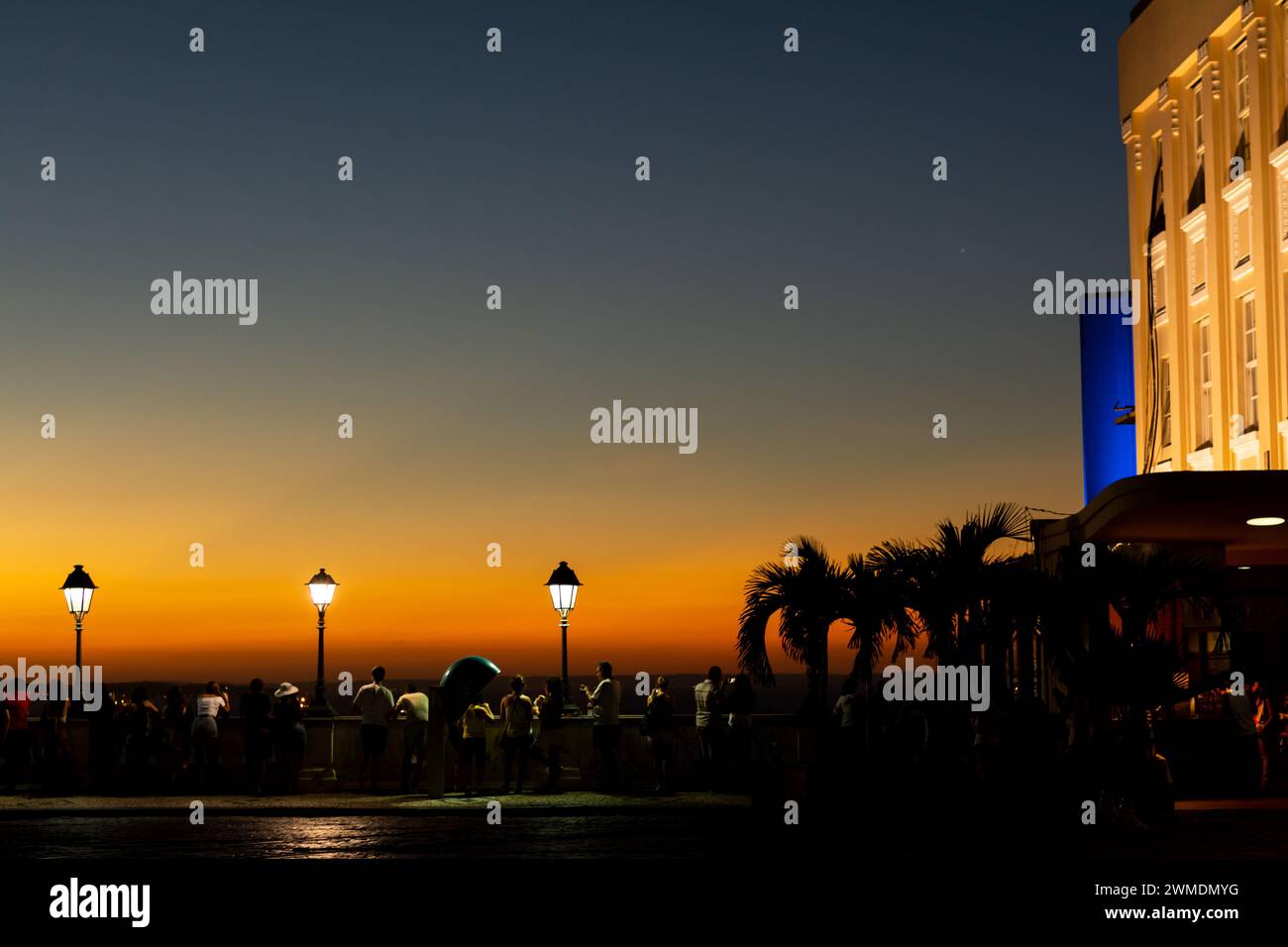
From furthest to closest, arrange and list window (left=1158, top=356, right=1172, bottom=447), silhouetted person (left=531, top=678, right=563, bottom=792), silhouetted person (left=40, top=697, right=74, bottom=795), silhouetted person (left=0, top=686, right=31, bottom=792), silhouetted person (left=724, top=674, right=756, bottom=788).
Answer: window (left=1158, top=356, right=1172, bottom=447) → silhouetted person (left=0, top=686, right=31, bottom=792) → silhouetted person (left=40, top=697, right=74, bottom=795) → silhouetted person (left=531, top=678, right=563, bottom=792) → silhouetted person (left=724, top=674, right=756, bottom=788)

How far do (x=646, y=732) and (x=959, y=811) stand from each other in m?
6.64

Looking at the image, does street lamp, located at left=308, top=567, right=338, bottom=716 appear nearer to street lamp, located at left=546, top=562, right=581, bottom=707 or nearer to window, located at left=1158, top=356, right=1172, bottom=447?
street lamp, located at left=546, top=562, right=581, bottom=707

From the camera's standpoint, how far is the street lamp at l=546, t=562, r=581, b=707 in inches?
1032

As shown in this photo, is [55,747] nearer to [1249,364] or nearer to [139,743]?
[139,743]

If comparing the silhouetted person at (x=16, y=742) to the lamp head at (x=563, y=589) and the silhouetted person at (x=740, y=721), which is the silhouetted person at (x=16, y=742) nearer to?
the lamp head at (x=563, y=589)

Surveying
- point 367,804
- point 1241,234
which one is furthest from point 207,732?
point 1241,234

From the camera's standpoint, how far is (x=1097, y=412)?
121ft

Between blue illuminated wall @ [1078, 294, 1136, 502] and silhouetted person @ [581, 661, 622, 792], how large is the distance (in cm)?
1513

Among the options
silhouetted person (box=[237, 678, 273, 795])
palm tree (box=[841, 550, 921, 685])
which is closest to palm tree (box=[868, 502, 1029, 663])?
palm tree (box=[841, 550, 921, 685])

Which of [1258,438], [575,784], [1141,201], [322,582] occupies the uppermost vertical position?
[1141,201]

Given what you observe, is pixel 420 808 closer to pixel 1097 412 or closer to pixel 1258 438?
pixel 1258 438

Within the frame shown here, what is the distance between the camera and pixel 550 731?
25125 mm
